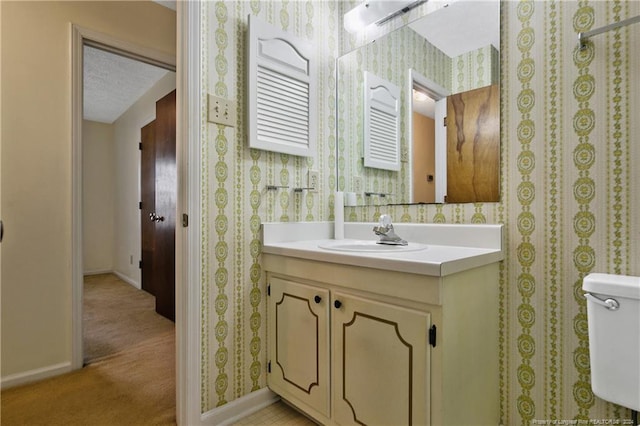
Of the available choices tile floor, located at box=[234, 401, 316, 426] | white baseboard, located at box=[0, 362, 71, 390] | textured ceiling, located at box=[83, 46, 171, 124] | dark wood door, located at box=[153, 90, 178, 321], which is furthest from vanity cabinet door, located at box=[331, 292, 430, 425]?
textured ceiling, located at box=[83, 46, 171, 124]

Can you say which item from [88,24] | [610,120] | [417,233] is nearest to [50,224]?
[88,24]

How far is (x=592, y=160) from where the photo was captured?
1.12 meters

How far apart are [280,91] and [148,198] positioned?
244 cm

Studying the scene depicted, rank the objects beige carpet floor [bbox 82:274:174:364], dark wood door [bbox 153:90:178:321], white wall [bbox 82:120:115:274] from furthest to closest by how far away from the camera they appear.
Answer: white wall [bbox 82:120:115:274] → dark wood door [bbox 153:90:178:321] → beige carpet floor [bbox 82:274:174:364]

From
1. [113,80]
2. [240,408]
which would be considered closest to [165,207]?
[113,80]

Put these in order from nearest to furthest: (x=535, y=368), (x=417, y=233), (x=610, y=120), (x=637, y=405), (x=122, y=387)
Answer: (x=637, y=405) → (x=610, y=120) → (x=535, y=368) → (x=417, y=233) → (x=122, y=387)

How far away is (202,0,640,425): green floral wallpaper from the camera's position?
1084mm

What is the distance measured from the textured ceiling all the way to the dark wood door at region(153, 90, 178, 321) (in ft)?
2.02

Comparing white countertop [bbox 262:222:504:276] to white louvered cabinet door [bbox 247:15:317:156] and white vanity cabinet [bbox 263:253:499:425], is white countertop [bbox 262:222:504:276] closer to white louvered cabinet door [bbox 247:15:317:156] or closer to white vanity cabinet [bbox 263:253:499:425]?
white vanity cabinet [bbox 263:253:499:425]

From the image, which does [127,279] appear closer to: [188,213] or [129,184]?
[129,184]

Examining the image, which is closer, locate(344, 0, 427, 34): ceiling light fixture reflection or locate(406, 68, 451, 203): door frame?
locate(406, 68, 451, 203): door frame

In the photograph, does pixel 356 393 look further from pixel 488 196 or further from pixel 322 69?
pixel 322 69

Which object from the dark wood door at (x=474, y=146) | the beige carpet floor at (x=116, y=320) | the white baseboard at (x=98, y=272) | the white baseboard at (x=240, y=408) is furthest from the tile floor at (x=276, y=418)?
the white baseboard at (x=98, y=272)

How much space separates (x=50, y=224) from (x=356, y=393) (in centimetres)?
196
